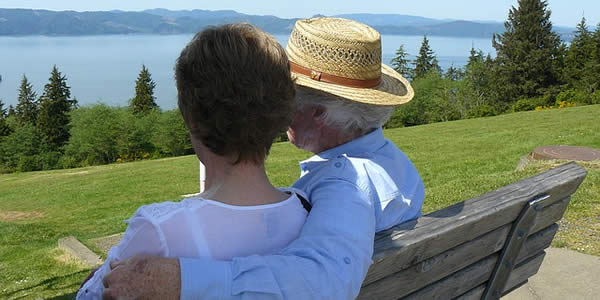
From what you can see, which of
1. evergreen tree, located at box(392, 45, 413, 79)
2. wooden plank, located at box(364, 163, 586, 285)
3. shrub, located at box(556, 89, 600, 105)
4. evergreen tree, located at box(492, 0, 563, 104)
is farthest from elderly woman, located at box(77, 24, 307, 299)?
evergreen tree, located at box(392, 45, 413, 79)

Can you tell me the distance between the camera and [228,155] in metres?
1.42

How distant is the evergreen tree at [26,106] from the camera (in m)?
77.8

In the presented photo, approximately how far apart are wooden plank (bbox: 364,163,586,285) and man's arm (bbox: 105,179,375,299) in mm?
235

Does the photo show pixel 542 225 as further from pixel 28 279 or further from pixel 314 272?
pixel 28 279

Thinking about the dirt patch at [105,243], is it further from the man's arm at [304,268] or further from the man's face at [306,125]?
the man's arm at [304,268]

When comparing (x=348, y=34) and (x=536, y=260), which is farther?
(x=536, y=260)

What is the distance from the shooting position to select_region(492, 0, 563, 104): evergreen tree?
160ft

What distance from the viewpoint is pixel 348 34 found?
7.35 feet

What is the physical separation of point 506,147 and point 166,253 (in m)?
13.9

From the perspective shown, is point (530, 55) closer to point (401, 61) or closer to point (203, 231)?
point (401, 61)

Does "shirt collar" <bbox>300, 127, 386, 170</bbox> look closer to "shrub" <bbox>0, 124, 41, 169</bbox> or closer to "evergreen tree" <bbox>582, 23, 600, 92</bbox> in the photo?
"evergreen tree" <bbox>582, 23, 600, 92</bbox>

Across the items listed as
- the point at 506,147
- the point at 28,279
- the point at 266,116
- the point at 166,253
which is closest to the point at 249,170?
the point at 266,116

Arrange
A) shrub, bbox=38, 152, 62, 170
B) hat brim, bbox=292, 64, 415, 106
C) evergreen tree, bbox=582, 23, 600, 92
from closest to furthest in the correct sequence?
hat brim, bbox=292, 64, 415, 106
evergreen tree, bbox=582, 23, 600, 92
shrub, bbox=38, 152, 62, 170

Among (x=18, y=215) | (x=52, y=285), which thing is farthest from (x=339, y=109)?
(x=18, y=215)
